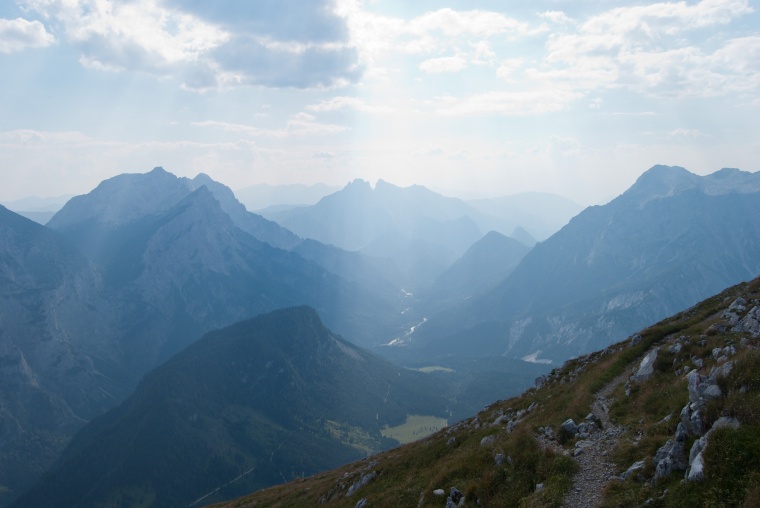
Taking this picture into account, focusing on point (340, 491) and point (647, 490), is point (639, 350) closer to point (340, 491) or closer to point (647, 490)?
point (647, 490)

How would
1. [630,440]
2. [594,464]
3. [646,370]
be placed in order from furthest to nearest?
1. [646,370]
2. [630,440]
3. [594,464]

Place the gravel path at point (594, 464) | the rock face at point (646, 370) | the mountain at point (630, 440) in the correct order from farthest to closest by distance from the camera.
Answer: the rock face at point (646, 370), the gravel path at point (594, 464), the mountain at point (630, 440)

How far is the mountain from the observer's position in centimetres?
1931

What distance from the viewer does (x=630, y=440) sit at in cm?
2650

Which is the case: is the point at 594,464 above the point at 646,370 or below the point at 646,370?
below

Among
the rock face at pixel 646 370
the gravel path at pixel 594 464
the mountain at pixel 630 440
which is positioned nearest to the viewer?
the mountain at pixel 630 440

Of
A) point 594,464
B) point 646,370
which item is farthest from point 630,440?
point 646,370

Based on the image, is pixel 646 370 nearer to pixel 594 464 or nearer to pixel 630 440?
pixel 630 440

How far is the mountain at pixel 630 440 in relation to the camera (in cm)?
1931

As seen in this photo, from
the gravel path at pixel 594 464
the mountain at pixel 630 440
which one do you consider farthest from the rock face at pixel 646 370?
the gravel path at pixel 594 464

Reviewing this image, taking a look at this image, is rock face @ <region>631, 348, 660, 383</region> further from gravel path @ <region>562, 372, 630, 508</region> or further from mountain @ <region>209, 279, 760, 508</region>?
gravel path @ <region>562, 372, 630, 508</region>

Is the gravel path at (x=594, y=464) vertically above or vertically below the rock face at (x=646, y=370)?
below

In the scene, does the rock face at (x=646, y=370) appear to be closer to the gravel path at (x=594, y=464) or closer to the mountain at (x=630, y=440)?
the mountain at (x=630, y=440)

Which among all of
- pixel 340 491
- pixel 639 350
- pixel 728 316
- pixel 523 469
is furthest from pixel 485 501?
pixel 340 491
